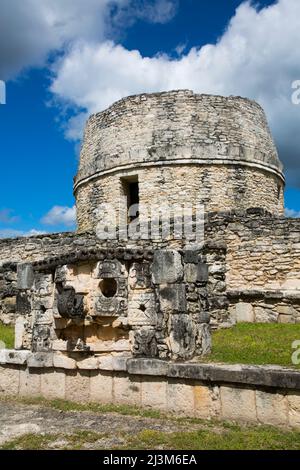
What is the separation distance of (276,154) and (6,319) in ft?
39.3

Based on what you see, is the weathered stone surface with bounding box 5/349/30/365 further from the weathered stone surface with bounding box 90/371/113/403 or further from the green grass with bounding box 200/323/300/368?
the green grass with bounding box 200/323/300/368

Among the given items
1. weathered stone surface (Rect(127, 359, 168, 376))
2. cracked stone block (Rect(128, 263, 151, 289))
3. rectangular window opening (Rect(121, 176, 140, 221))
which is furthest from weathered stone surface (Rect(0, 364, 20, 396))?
rectangular window opening (Rect(121, 176, 140, 221))

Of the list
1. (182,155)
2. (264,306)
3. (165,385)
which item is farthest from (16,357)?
(182,155)

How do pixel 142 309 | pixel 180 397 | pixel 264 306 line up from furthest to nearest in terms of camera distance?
pixel 264 306 → pixel 142 309 → pixel 180 397

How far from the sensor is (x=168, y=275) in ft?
19.3

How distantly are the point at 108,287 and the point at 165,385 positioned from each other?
1.50m

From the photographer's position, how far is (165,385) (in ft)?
17.8

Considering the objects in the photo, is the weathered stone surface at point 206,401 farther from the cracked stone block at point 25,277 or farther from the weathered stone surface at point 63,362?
the cracked stone block at point 25,277

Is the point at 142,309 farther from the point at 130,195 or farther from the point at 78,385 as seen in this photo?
the point at 130,195

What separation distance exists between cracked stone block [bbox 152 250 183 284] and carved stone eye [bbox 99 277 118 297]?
1.85 ft

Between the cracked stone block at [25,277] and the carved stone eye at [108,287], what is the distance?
149 centimetres

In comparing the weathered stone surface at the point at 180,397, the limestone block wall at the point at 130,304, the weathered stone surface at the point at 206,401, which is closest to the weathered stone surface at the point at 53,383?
the limestone block wall at the point at 130,304
